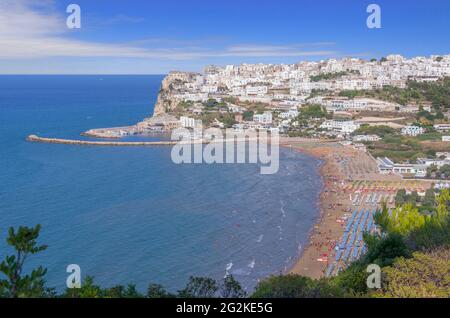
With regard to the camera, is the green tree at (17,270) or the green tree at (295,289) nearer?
the green tree at (17,270)

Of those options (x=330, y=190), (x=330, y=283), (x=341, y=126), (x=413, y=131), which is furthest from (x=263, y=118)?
(x=330, y=283)

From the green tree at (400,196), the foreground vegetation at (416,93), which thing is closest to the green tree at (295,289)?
the green tree at (400,196)

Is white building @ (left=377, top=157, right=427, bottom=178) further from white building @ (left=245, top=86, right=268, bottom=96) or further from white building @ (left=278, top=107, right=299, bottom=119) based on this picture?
white building @ (left=245, top=86, right=268, bottom=96)

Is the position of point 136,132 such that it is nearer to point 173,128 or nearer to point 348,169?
point 173,128

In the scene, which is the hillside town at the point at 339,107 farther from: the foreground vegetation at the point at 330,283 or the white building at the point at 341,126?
the foreground vegetation at the point at 330,283

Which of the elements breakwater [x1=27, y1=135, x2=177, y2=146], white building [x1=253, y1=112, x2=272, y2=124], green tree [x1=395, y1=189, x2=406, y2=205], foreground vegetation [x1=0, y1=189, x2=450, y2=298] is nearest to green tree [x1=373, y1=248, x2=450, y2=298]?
foreground vegetation [x1=0, y1=189, x2=450, y2=298]

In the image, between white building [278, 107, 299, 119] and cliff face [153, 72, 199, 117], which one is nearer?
white building [278, 107, 299, 119]
